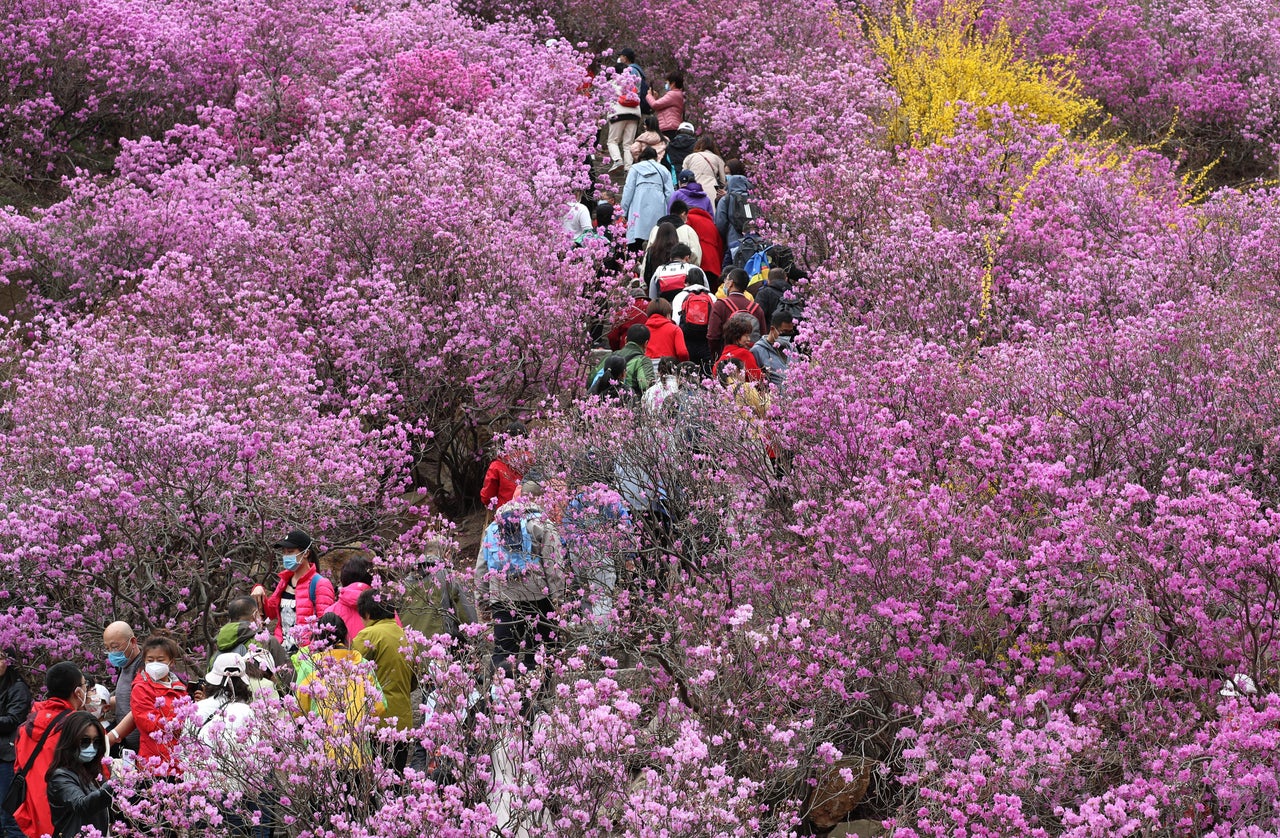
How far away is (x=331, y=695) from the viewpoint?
7.91 metres

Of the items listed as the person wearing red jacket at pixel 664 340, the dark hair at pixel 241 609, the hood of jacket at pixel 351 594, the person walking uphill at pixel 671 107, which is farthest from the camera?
the person walking uphill at pixel 671 107

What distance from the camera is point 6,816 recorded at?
376 inches

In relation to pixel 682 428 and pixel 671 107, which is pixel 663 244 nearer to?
pixel 682 428

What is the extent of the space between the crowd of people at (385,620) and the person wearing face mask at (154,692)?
0.01 m

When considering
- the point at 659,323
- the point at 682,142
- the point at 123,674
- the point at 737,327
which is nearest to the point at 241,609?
the point at 123,674

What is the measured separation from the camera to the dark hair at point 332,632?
957cm

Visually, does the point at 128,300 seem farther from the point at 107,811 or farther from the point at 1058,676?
the point at 1058,676

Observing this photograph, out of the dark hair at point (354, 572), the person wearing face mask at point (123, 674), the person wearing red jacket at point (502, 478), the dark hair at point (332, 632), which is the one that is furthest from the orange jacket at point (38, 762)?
the person wearing red jacket at point (502, 478)

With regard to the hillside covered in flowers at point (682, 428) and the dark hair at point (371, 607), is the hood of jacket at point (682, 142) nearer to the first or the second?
the hillside covered in flowers at point (682, 428)

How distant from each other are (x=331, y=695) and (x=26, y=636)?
14.5ft

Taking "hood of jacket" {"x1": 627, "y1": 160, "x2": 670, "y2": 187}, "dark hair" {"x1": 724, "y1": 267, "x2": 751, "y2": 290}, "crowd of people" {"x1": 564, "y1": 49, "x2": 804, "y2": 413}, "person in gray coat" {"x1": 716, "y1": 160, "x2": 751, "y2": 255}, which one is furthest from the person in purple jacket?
"dark hair" {"x1": 724, "y1": 267, "x2": 751, "y2": 290}

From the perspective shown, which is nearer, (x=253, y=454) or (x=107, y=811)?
(x=107, y=811)

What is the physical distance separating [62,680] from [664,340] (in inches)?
247

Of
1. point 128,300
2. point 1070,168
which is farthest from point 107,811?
point 1070,168
